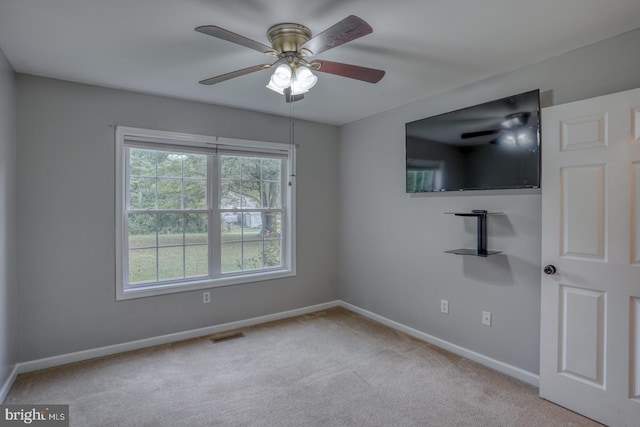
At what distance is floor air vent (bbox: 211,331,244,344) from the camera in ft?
10.9

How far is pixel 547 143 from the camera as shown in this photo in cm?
231

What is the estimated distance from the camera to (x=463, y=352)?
118 inches

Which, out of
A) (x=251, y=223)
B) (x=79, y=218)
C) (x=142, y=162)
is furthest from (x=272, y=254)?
(x=79, y=218)

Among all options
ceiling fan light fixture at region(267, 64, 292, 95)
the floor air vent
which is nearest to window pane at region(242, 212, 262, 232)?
the floor air vent

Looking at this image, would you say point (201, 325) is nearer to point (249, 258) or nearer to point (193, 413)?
→ point (249, 258)

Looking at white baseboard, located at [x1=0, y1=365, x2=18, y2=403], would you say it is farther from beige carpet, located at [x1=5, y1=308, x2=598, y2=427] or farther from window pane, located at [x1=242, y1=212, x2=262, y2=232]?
window pane, located at [x1=242, y1=212, x2=262, y2=232]

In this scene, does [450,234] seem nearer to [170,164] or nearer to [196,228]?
[196,228]

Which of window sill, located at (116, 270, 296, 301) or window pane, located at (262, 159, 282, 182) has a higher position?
window pane, located at (262, 159, 282, 182)

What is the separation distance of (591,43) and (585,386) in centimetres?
222

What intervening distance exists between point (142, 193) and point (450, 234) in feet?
9.69

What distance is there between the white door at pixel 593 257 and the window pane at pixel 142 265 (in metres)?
3.35

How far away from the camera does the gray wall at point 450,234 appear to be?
2358 millimetres

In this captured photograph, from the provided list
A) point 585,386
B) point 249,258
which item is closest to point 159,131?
point 249,258

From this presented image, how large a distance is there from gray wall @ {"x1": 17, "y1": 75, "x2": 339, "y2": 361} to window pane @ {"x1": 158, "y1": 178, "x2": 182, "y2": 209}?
1.42ft
